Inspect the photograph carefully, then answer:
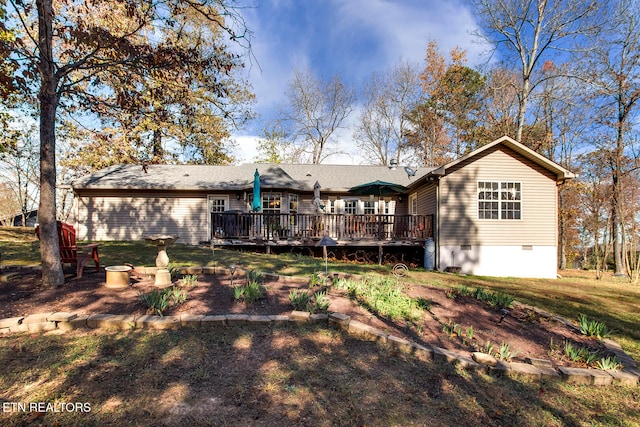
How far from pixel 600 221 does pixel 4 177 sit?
49.3 meters

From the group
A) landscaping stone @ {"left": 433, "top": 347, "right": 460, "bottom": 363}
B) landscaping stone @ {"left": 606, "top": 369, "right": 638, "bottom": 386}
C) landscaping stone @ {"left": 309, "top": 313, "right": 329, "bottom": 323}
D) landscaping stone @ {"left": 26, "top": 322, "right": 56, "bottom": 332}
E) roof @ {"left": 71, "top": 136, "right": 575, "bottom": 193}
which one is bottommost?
landscaping stone @ {"left": 606, "top": 369, "right": 638, "bottom": 386}

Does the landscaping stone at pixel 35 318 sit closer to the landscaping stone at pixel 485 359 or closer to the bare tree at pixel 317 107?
the landscaping stone at pixel 485 359

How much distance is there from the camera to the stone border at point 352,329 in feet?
10.7

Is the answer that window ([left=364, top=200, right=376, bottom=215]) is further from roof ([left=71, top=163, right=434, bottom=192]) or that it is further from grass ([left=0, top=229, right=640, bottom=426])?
grass ([left=0, top=229, right=640, bottom=426])

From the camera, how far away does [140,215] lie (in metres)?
15.1

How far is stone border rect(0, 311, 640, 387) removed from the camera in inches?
129

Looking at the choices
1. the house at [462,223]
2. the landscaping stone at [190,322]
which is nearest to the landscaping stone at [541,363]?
the landscaping stone at [190,322]

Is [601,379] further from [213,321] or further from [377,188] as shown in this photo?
[377,188]

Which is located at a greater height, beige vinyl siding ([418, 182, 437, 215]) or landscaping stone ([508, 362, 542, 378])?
beige vinyl siding ([418, 182, 437, 215])

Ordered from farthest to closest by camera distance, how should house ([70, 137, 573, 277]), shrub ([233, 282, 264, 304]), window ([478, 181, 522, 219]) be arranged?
1. window ([478, 181, 522, 219])
2. house ([70, 137, 573, 277])
3. shrub ([233, 282, 264, 304])

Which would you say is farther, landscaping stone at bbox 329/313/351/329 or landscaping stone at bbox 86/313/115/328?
landscaping stone at bbox 329/313/351/329

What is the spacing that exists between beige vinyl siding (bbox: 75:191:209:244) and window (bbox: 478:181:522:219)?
40.7ft

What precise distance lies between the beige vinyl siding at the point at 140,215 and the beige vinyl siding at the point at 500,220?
36.7ft

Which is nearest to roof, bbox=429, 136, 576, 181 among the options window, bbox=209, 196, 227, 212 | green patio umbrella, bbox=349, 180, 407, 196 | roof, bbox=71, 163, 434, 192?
green patio umbrella, bbox=349, 180, 407, 196
